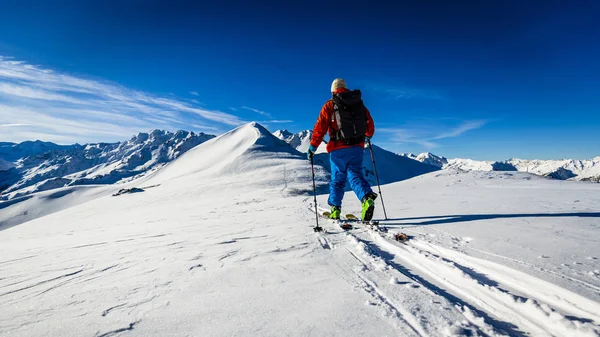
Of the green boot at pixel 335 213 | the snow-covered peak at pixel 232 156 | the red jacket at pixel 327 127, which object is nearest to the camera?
the green boot at pixel 335 213

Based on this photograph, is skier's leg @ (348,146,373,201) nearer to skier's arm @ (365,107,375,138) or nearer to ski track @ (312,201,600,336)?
skier's arm @ (365,107,375,138)

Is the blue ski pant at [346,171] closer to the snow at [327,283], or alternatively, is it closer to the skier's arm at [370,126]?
the skier's arm at [370,126]

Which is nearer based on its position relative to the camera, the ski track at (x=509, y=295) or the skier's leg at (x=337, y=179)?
the ski track at (x=509, y=295)

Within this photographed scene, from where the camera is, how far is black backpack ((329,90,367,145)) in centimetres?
616

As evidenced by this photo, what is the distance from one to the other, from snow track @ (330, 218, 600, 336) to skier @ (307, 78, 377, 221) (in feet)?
9.09

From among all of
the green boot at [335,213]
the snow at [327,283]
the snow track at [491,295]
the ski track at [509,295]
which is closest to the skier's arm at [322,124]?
the green boot at [335,213]

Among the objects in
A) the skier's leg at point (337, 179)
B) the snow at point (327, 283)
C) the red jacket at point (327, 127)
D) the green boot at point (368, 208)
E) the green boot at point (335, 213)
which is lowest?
the snow at point (327, 283)

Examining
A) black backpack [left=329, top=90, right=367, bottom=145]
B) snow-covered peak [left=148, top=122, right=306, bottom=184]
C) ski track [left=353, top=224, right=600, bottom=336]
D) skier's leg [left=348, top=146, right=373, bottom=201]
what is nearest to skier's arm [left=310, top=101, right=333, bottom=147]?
black backpack [left=329, top=90, right=367, bottom=145]

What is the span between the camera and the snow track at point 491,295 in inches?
73.6

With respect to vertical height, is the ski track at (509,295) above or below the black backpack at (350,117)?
below

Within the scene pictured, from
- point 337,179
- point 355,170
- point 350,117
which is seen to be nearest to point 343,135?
point 350,117

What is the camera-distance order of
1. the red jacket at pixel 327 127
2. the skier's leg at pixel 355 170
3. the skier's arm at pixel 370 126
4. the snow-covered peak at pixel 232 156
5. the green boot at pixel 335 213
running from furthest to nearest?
the snow-covered peak at pixel 232 156
the skier's arm at pixel 370 126
the red jacket at pixel 327 127
the green boot at pixel 335 213
the skier's leg at pixel 355 170

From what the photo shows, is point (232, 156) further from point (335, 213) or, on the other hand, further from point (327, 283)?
point (327, 283)

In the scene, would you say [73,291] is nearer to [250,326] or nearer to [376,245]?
[250,326]
